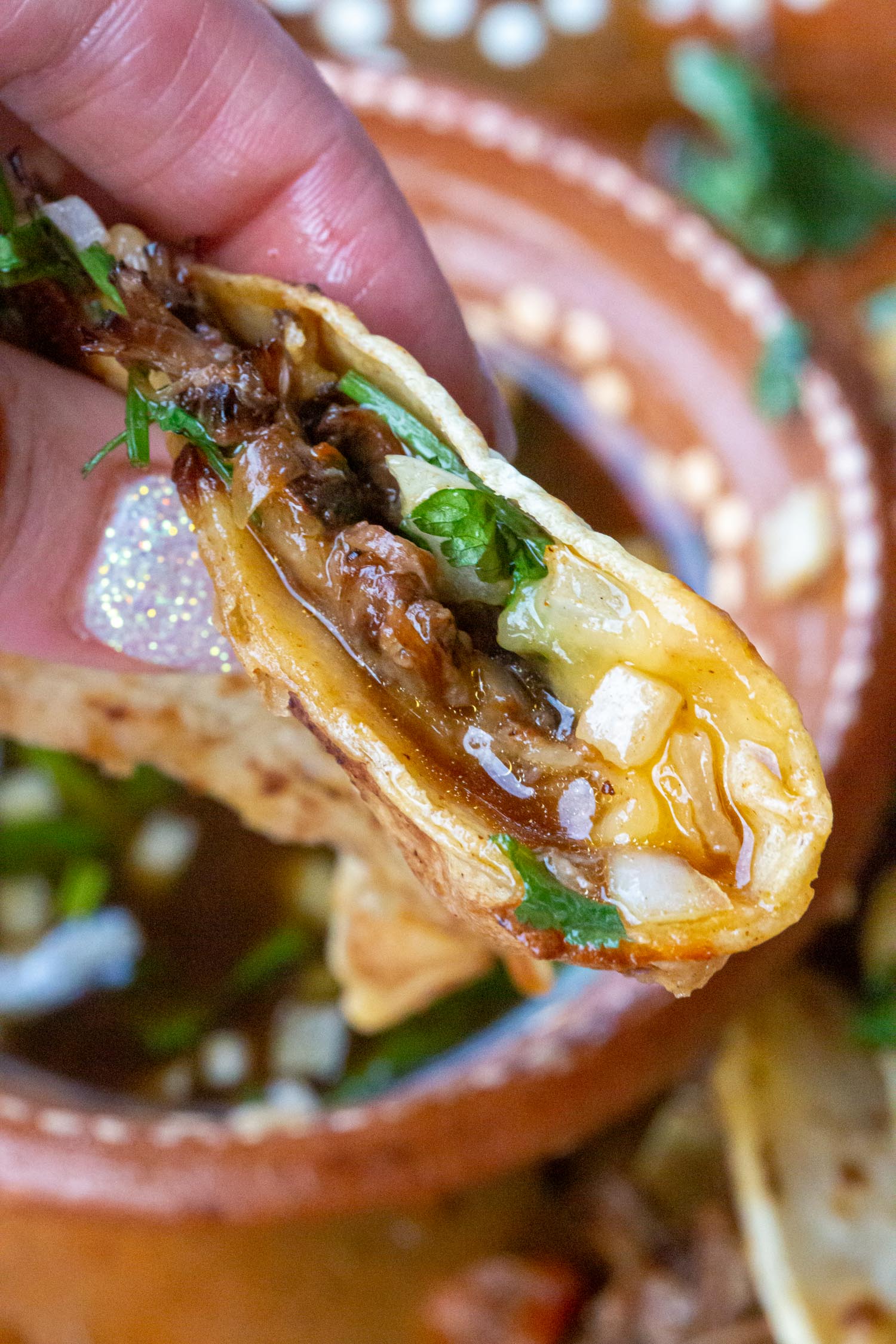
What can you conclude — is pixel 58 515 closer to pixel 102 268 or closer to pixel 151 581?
pixel 151 581

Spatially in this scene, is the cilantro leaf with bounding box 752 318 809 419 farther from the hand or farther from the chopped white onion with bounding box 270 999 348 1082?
the chopped white onion with bounding box 270 999 348 1082

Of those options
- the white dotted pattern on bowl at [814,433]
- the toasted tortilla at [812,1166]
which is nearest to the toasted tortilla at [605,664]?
the white dotted pattern on bowl at [814,433]

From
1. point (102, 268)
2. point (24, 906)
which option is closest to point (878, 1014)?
point (24, 906)

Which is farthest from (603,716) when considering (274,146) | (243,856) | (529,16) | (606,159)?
(529,16)

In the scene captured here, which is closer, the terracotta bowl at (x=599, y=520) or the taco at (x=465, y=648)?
the taco at (x=465, y=648)

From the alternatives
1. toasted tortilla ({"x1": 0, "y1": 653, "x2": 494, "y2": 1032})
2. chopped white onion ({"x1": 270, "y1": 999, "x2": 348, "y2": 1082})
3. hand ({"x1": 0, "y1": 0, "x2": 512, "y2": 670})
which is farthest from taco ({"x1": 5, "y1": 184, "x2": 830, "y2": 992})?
chopped white onion ({"x1": 270, "y1": 999, "x2": 348, "y2": 1082})

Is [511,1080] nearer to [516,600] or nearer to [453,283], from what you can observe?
[516,600]

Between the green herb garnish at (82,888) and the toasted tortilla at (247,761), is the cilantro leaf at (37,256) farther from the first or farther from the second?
the green herb garnish at (82,888)

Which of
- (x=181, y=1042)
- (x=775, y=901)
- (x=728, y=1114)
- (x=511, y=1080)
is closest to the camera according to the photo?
(x=775, y=901)
